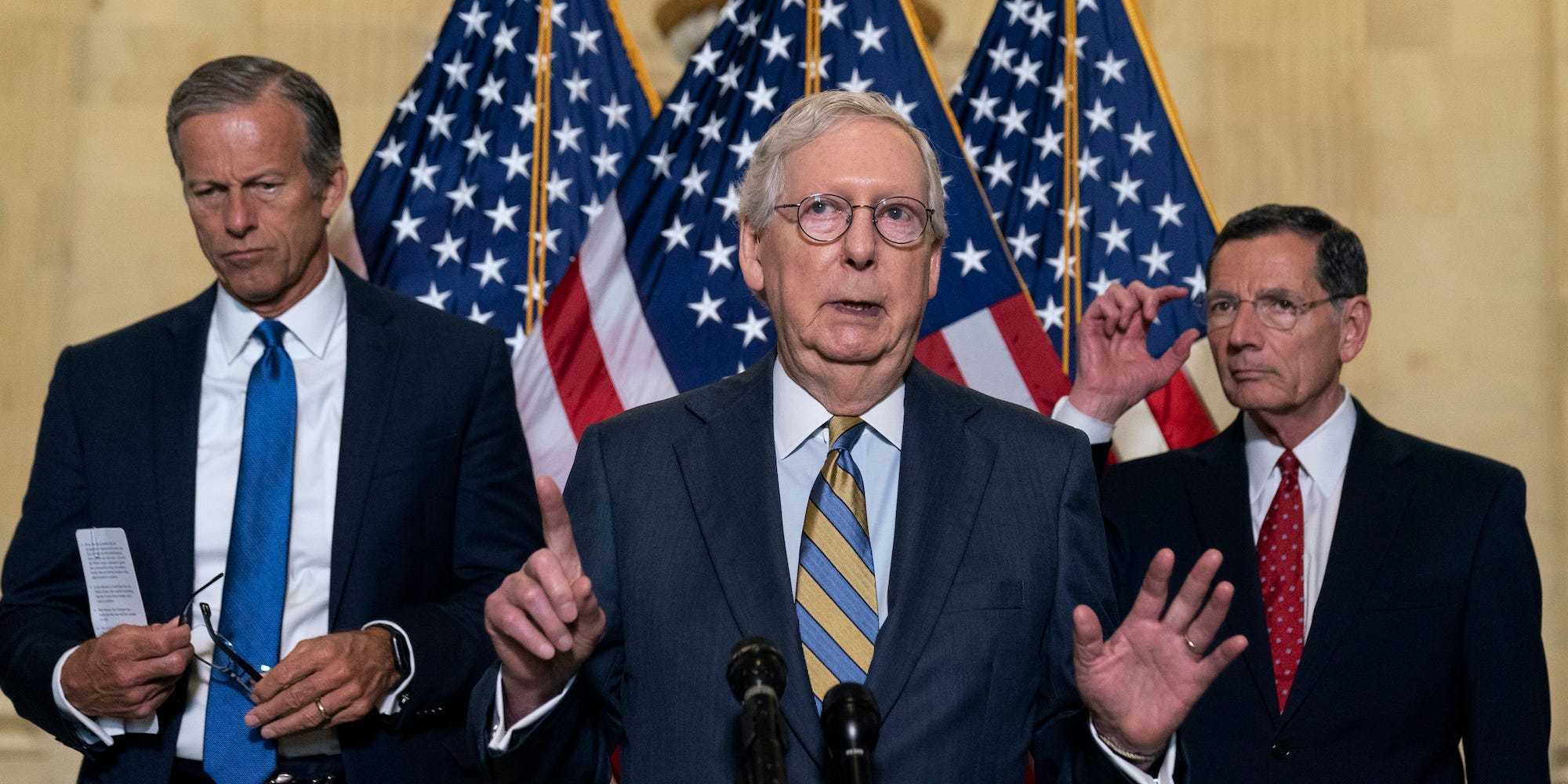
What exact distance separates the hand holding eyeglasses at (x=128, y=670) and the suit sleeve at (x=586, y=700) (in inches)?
28.6

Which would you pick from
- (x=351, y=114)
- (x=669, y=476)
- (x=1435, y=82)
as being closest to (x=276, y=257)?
(x=669, y=476)

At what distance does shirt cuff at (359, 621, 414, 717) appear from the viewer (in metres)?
2.54

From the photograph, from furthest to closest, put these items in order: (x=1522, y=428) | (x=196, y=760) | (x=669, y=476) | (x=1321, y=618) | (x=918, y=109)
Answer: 1. (x=1522, y=428)
2. (x=918, y=109)
3. (x=1321, y=618)
4. (x=196, y=760)
5. (x=669, y=476)

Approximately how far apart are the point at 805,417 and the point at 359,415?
1.03 meters

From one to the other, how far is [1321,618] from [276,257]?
2185mm

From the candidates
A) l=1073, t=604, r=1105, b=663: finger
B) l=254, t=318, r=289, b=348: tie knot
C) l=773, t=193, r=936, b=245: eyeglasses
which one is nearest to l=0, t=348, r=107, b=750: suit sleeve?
l=254, t=318, r=289, b=348: tie knot

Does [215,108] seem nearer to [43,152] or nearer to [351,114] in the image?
[351,114]

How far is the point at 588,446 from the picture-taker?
2.08 metres

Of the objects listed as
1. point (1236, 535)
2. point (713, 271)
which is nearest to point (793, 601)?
point (1236, 535)

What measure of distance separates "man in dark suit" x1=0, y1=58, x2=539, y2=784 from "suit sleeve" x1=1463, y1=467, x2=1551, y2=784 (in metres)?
1.89

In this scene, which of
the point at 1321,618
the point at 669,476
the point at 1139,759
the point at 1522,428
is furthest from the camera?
the point at 1522,428

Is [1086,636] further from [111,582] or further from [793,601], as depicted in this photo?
[111,582]

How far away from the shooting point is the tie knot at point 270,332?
276 cm

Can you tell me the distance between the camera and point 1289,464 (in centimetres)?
322
